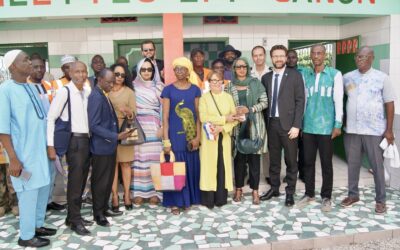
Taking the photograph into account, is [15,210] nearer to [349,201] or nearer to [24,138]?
[24,138]

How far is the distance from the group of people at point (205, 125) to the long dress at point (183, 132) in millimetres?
12

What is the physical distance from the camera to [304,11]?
15.9 feet

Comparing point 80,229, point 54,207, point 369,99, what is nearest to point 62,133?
point 80,229

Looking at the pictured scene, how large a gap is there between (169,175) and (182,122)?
0.62 metres

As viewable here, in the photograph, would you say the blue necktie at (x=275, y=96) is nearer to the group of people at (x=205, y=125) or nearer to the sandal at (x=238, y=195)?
the group of people at (x=205, y=125)

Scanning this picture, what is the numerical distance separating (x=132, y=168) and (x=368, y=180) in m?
3.33

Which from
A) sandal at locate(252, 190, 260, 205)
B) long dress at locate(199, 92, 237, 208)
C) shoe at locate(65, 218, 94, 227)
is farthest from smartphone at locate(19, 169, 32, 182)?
sandal at locate(252, 190, 260, 205)

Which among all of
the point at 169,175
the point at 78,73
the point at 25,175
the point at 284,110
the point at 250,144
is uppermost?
the point at 78,73

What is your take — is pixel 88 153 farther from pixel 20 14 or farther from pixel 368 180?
pixel 368 180

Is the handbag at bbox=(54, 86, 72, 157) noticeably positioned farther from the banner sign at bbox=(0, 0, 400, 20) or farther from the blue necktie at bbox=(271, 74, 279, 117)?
the blue necktie at bbox=(271, 74, 279, 117)

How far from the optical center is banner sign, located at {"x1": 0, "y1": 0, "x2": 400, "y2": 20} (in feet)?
15.1

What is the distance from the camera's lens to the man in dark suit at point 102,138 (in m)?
3.65

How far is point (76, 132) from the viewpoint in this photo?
3.67 m

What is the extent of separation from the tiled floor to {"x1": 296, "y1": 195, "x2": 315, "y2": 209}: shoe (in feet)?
0.20
